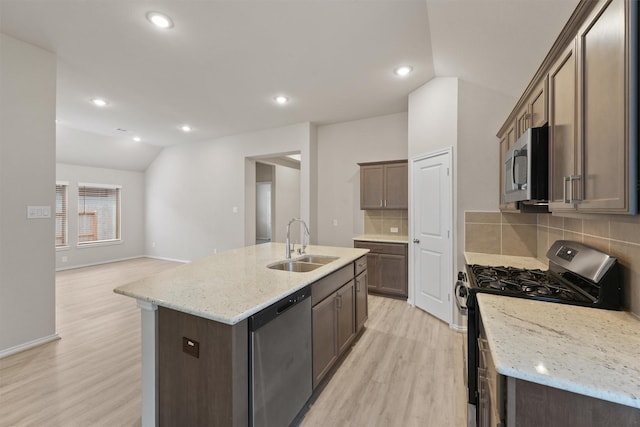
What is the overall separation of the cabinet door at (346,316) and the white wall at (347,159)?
2346mm

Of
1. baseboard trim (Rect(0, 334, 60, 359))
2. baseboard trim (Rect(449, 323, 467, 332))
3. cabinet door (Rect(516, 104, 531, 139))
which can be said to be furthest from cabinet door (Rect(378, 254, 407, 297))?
baseboard trim (Rect(0, 334, 60, 359))

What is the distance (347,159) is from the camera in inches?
195

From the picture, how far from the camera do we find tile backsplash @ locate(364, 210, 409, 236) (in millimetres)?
4449

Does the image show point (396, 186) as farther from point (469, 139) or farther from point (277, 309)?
point (277, 309)

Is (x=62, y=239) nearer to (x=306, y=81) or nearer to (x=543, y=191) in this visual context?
(x=306, y=81)

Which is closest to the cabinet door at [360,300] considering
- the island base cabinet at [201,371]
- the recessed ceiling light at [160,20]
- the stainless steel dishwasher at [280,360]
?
the stainless steel dishwasher at [280,360]

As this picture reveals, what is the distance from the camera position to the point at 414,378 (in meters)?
2.20

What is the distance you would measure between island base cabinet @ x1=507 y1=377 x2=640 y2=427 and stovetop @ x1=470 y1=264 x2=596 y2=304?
0.74m

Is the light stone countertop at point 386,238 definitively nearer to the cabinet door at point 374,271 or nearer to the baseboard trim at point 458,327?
the cabinet door at point 374,271

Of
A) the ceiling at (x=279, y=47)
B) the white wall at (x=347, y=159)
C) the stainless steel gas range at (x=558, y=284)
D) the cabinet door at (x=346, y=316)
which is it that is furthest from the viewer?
the white wall at (x=347, y=159)

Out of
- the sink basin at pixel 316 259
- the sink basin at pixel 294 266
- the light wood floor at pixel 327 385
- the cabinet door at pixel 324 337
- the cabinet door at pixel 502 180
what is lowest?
the light wood floor at pixel 327 385

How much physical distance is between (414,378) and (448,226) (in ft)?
5.59

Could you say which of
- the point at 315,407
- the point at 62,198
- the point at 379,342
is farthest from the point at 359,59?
the point at 62,198

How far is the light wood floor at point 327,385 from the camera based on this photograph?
71.1 inches
